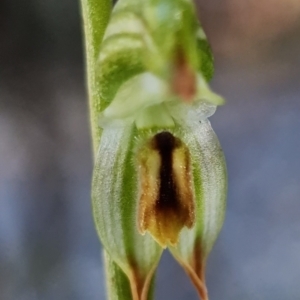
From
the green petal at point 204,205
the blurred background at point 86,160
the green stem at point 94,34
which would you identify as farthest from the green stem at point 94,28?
the blurred background at point 86,160

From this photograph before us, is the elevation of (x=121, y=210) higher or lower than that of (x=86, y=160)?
lower

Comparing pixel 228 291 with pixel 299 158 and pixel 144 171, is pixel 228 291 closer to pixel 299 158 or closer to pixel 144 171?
pixel 299 158

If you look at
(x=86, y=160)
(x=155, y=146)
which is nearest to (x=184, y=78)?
(x=155, y=146)

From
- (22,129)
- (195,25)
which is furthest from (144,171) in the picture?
(22,129)

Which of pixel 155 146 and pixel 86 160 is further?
pixel 86 160

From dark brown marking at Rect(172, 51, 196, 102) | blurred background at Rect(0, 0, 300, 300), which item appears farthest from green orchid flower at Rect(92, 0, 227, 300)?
blurred background at Rect(0, 0, 300, 300)

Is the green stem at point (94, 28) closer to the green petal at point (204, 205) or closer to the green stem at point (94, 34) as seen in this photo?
the green stem at point (94, 34)

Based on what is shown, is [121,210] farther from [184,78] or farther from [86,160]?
[86,160]
